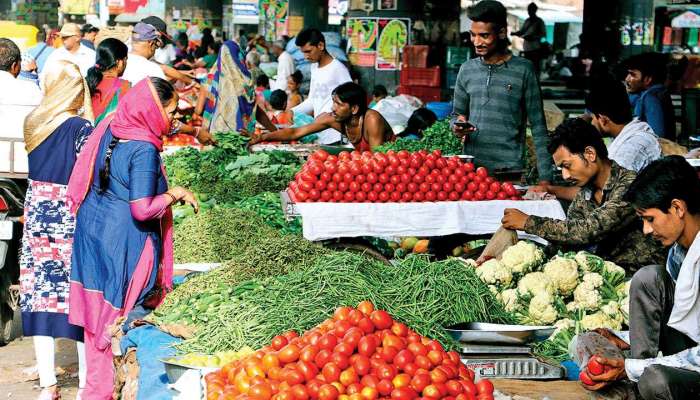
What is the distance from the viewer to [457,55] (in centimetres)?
1773

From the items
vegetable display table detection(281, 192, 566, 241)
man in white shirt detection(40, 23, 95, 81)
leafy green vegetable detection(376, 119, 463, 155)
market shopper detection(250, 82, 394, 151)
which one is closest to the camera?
vegetable display table detection(281, 192, 566, 241)

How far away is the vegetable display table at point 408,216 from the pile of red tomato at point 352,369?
298cm

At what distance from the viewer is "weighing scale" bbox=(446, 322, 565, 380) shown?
4105 millimetres

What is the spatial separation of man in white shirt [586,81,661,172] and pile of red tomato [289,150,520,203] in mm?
1140

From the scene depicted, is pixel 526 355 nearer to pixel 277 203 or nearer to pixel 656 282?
pixel 656 282

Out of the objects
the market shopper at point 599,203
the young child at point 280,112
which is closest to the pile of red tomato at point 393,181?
the market shopper at point 599,203

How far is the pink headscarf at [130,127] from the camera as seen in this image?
207 inches

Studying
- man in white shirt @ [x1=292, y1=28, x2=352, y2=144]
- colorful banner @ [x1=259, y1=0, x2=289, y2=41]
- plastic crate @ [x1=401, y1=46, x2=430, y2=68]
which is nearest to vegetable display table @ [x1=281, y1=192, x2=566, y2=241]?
man in white shirt @ [x1=292, y1=28, x2=352, y2=144]

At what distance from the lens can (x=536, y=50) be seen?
67.8 ft

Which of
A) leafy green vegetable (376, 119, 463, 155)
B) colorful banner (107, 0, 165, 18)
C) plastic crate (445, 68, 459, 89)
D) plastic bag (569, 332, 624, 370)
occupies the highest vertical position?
colorful banner (107, 0, 165, 18)

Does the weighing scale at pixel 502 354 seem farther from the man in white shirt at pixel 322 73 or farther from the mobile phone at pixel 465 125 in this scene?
the man in white shirt at pixel 322 73

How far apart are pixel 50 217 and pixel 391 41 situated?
1254 centimetres

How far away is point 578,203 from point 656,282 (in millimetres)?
1671

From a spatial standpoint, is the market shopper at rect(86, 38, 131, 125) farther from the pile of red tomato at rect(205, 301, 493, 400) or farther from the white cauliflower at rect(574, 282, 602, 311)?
the pile of red tomato at rect(205, 301, 493, 400)
